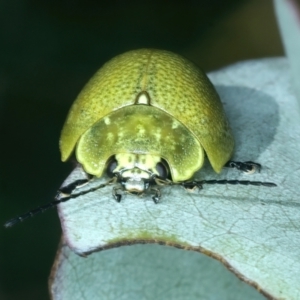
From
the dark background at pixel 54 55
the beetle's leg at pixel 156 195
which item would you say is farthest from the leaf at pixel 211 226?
the dark background at pixel 54 55

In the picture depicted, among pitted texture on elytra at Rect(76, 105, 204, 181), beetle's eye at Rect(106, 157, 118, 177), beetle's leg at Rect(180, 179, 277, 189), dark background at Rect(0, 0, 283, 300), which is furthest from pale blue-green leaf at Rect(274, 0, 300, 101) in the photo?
dark background at Rect(0, 0, 283, 300)

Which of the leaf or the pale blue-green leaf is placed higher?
the pale blue-green leaf

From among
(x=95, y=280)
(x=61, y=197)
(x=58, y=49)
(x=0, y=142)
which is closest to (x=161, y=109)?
(x=61, y=197)

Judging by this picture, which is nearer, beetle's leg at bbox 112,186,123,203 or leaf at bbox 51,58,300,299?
leaf at bbox 51,58,300,299

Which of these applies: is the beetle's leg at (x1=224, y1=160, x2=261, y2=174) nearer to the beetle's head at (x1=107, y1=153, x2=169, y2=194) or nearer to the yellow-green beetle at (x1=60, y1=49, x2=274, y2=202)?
the yellow-green beetle at (x1=60, y1=49, x2=274, y2=202)

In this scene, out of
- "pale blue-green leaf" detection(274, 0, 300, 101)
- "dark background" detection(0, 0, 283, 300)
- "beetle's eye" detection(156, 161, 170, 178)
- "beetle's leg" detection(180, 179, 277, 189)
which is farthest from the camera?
"dark background" detection(0, 0, 283, 300)

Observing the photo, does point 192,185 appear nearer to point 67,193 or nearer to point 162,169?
point 162,169

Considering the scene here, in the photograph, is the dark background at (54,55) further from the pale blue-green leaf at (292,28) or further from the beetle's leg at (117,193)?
the pale blue-green leaf at (292,28)

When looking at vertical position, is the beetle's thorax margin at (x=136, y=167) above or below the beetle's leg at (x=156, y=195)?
above
